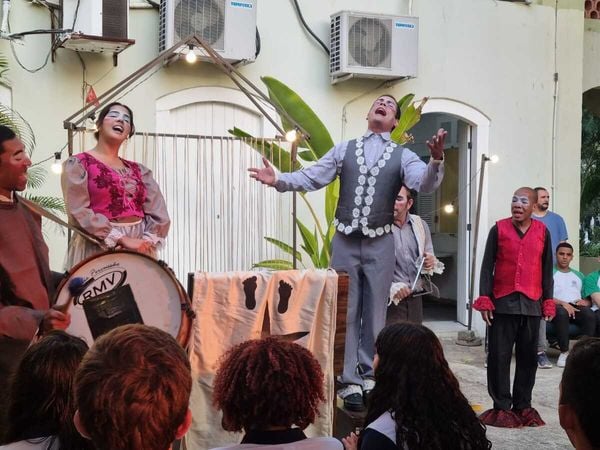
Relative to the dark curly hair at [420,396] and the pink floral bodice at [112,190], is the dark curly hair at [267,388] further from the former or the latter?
the pink floral bodice at [112,190]

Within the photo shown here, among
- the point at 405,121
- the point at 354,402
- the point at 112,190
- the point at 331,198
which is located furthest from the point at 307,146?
the point at 354,402

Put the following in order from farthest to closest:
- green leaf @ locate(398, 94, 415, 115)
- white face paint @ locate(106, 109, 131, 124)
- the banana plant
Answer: green leaf @ locate(398, 94, 415, 115) < the banana plant < white face paint @ locate(106, 109, 131, 124)

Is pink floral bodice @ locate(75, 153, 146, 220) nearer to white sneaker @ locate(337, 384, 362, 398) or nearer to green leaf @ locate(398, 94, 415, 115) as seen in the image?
white sneaker @ locate(337, 384, 362, 398)

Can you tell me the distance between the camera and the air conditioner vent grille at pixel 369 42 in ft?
28.1

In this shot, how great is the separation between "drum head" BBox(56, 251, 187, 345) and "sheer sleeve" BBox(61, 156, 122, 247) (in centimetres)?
51

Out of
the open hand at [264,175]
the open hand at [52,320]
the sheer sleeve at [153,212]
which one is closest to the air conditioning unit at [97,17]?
the sheer sleeve at [153,212]

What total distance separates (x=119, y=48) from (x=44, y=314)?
Answer: 15.5 feet

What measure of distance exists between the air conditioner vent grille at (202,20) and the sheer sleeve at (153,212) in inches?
134

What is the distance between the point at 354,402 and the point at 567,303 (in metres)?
4.55

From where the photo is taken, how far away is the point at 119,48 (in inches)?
297

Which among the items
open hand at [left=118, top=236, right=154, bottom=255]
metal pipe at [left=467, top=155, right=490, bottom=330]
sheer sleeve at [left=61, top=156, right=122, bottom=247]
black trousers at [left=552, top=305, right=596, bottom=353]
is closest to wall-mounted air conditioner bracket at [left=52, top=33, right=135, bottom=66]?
sheer sleeve at [left=61, top=156, right=122, bottom=247]

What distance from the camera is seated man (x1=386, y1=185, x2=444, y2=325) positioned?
209 inches

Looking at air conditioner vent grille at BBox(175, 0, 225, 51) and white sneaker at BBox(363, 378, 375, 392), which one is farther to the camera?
air conditioner vent grille at BBox(175, 0, 225, 51)

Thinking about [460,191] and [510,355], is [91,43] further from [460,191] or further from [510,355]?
[460,191]
